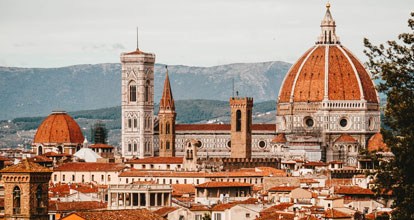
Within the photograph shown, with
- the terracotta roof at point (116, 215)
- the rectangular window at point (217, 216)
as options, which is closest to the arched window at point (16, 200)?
the terracotta roof at point (116, 215)

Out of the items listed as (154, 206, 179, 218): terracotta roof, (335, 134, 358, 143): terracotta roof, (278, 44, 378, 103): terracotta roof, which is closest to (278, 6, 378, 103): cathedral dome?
(278, 44, 378, 103): terracotta roof

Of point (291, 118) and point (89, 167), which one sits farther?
point (291, 118)

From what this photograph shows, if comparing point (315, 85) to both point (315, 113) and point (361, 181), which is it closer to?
point (315, 113)

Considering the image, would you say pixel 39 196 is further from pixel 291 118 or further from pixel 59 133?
pixel 59 133

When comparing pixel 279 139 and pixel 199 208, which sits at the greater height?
pixel 279 139

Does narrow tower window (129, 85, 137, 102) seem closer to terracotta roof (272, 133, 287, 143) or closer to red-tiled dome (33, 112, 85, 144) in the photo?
red-tiled dome (33, 112, 85, 144)

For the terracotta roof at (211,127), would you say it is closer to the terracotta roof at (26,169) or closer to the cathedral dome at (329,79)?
the cathedral dome at (329,79)

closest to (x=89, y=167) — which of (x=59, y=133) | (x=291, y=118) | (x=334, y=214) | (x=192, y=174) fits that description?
(x=192, y=174)
